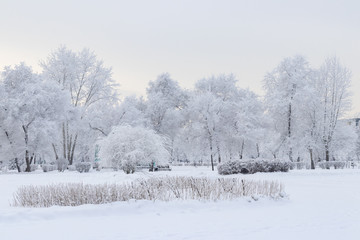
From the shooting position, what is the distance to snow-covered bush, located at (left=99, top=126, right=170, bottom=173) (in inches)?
833

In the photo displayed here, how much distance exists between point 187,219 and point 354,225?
160 inches

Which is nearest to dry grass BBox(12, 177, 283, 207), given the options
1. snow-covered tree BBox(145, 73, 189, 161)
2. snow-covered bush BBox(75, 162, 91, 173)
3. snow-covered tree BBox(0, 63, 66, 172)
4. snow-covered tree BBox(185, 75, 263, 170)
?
snow-covered bush BBox(75, 162, 91, 173)

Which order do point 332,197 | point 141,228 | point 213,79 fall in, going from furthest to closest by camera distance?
point 213,79, point 332,197, point 141,228

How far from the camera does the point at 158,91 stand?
45000 millimetres

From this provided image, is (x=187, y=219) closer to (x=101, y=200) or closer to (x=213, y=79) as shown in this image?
(x=101, y=200)

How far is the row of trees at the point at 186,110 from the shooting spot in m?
33.8

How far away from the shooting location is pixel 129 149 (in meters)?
21.4

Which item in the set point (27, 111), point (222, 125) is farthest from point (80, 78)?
point (222, 125)

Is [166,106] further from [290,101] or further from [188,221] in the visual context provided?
[188,221]

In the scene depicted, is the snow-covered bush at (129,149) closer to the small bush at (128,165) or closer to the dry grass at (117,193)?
the small bush at (128,165)

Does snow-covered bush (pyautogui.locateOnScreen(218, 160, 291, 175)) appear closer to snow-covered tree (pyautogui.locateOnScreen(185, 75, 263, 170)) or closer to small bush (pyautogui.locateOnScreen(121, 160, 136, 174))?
small bush (pyautogui.locateOnScreen(121, 160, 136, 174))

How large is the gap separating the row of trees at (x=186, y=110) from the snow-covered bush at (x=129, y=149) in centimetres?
1297

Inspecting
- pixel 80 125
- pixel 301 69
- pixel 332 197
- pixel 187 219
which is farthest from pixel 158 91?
pixel 187 219

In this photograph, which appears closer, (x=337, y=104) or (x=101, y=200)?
(x=101, y=200)
